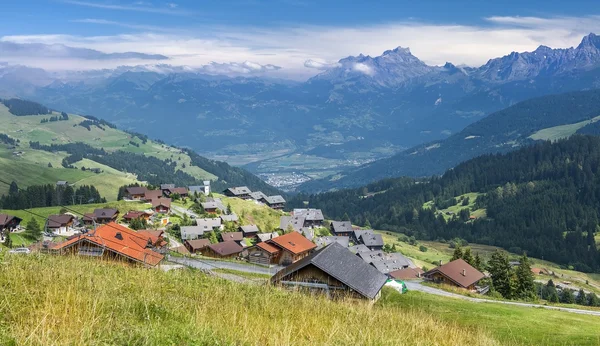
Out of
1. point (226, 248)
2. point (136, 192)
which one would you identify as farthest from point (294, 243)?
point (136, 192)

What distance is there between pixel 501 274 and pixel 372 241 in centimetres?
6160

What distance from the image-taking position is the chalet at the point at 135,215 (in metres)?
83.6

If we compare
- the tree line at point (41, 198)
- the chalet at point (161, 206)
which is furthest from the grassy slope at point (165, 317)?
the tree line at point (41, 198)

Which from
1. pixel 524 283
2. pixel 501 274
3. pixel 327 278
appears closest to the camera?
pixel 327 278

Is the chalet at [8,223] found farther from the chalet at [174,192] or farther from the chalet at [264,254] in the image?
the chalet at [174,192]

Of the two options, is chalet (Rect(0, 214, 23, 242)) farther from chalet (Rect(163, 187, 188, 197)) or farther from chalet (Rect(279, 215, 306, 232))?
chalet (Rect(279, 215, 306, 232))

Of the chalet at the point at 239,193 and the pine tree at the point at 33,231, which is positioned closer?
the pine tree at the point at 33,231

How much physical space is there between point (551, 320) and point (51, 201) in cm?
10870

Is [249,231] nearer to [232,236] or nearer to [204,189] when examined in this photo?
[232,236]

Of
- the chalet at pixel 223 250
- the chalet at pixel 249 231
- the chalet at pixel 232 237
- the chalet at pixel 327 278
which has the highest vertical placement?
the chalet at pixel 327 278

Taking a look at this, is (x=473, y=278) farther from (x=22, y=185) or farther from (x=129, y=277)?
(x=22, y=185)

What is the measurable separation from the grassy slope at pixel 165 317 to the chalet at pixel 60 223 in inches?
2890

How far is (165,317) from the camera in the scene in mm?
7406

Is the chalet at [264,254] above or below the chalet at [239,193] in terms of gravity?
above
